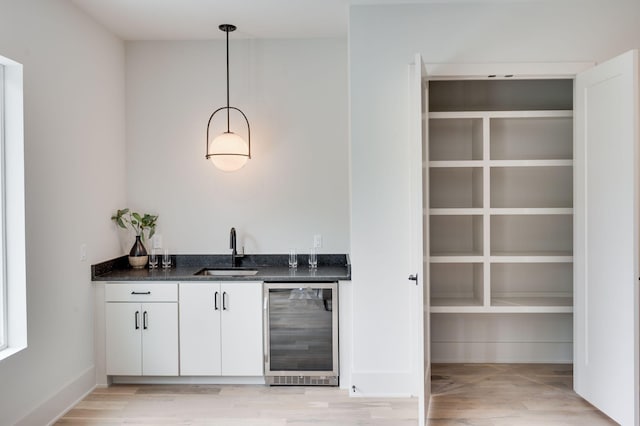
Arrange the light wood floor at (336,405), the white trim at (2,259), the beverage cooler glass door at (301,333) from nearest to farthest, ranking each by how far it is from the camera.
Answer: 1. the white trim at (2,259)
2. the light wood floor at (336,405)
3. the beverage cooler glass door at (301,333)

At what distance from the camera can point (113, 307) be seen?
3.44m

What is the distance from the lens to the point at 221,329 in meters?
3.42

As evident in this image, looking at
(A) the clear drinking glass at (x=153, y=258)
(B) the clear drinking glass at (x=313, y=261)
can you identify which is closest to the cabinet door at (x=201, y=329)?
(A) the clear drinking glass at (x=153, y=258)

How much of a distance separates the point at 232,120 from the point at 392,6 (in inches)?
59.4

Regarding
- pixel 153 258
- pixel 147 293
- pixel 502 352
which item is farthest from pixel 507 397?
pixel 153 258

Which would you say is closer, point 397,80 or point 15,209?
point 15,209

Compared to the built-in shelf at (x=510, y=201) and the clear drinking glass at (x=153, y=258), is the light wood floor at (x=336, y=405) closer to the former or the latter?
the built-in shelf at (x=510, y=201)

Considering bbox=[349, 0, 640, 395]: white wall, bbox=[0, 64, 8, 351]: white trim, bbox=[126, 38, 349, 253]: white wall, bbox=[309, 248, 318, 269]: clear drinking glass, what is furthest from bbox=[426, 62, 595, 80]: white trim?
bbox=[0, 64, 8, 351]: white trim

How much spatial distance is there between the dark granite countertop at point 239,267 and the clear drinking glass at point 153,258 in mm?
71

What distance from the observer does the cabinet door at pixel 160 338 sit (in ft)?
11.2

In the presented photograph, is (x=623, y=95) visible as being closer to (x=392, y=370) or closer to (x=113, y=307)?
(x=392, y=370)

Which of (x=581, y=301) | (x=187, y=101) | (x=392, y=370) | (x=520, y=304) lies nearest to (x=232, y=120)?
(x=187, y=101)

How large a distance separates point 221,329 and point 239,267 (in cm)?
64

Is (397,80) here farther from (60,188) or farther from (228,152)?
(60,188)
